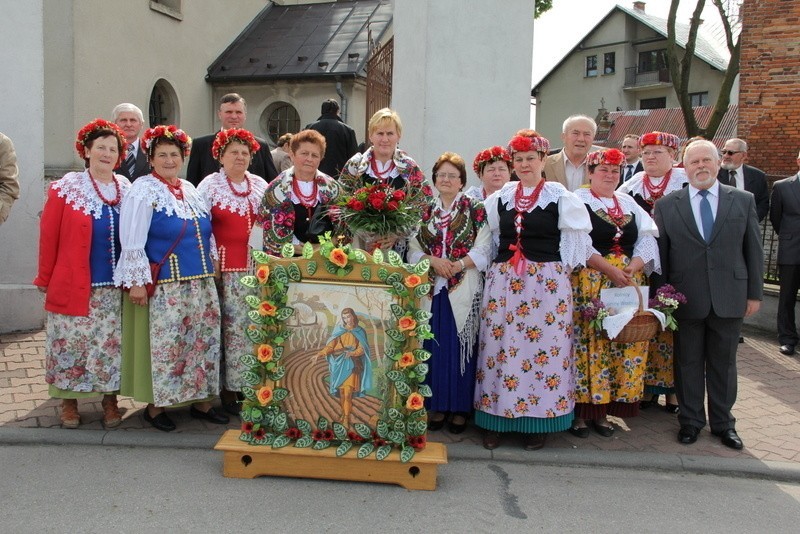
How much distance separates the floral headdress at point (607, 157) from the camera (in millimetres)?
5074

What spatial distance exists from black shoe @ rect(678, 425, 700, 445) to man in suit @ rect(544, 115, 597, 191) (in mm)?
2098

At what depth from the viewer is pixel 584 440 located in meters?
5.22

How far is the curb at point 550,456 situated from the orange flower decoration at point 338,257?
1.57 metres

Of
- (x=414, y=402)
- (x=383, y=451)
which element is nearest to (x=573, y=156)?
(x=414, y=402)

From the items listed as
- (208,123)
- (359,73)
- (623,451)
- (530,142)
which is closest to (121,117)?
(530,142)

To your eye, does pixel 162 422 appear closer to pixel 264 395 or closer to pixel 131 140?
pixel 264 395

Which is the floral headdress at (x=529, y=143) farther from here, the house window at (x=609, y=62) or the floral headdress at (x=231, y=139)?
the house window at (x=609, y=62)

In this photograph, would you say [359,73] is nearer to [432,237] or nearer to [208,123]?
[208,123]

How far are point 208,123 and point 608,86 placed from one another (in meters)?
32.1

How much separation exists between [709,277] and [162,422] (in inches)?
156

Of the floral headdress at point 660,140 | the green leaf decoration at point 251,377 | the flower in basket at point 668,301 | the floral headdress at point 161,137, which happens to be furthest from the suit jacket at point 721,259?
the floral headdress at point 161,137

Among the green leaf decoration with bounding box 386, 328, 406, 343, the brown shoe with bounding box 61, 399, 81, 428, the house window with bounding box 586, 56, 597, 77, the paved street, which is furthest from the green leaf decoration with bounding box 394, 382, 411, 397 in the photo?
the house window with bounding box 586, 56, 597, 77

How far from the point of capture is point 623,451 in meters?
5.03

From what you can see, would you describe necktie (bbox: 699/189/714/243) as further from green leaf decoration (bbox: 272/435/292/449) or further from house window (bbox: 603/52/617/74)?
house window (bbox: 603/52/617/74)
